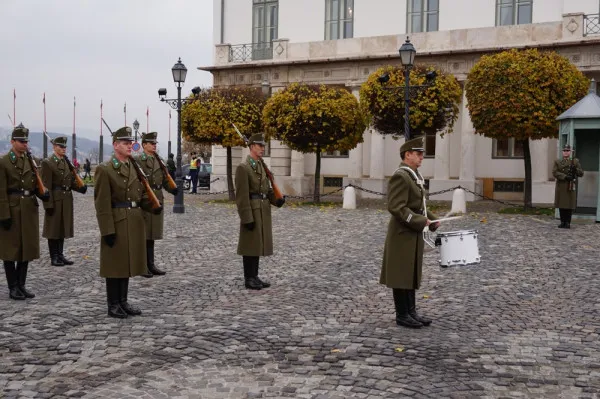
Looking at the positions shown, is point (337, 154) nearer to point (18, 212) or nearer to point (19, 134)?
point (19, 134)

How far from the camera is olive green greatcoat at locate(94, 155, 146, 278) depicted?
23.0ft

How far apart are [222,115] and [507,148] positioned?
1157 centimetres

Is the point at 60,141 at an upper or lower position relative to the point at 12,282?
upper

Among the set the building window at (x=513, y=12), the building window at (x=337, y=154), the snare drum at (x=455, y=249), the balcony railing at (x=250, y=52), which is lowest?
the snare drum at (x=455, y=249)

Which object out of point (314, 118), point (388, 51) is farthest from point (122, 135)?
point (388, 51)

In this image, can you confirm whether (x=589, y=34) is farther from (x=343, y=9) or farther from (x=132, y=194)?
(x=132, y=194)

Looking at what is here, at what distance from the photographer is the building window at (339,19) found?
1225 inches

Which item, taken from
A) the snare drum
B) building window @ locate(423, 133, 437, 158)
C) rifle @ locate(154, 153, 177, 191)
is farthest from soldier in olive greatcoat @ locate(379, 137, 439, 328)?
building window @ locate(423, 133, 437, 158)

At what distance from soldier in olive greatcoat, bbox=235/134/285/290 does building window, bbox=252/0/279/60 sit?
2399 centimetres

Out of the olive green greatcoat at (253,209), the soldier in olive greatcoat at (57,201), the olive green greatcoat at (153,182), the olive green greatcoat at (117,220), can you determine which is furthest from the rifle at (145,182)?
the soldier in olive greatcoat at (57,201)

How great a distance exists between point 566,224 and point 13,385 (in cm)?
1428

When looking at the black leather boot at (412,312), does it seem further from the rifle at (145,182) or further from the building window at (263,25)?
the building window at (263,25)

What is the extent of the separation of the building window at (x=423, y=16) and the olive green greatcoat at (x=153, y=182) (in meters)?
20.8

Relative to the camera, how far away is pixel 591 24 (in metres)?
24.8
